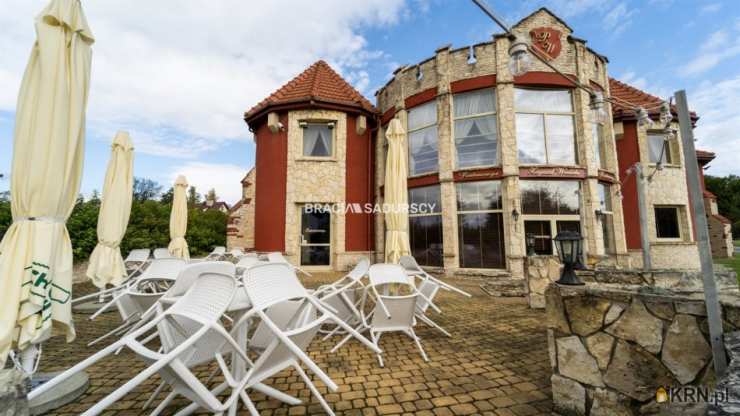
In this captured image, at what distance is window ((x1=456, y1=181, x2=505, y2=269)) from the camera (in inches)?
354

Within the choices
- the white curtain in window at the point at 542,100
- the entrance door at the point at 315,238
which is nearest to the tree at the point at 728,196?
the white curtain in window at the point at 542,100

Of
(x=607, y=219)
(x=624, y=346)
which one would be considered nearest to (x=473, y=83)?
(x=607, y=219)

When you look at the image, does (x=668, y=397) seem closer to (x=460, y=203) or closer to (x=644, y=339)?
(x=644, y=339)

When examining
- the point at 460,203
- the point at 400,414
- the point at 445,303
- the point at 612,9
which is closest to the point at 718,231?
the point at 612,9

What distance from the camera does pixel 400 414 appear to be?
2.20 meters

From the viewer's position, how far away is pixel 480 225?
9344 millimetres

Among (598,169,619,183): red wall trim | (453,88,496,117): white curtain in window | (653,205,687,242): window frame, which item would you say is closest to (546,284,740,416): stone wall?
(453,88,496,117): white curtain in window

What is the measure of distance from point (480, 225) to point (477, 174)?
1.64 m

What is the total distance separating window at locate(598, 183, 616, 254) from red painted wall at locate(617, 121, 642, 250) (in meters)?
2.69

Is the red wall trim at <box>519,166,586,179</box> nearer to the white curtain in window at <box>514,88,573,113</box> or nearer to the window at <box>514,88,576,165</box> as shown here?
the window at <box>514,88,576,165</box>

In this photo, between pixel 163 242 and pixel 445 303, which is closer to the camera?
pixel 445 303

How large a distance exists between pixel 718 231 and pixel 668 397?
73.9ft

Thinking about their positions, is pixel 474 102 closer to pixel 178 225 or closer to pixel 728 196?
pixel 178 225

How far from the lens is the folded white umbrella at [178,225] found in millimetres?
7702
